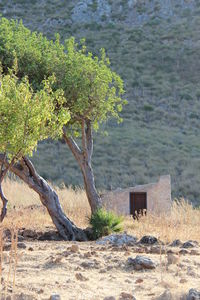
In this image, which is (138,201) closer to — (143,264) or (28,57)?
(28,57)

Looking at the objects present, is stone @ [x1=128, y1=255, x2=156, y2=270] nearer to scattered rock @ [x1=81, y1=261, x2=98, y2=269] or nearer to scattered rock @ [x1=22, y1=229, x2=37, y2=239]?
scattered rock @ [x1=81, y1=261, x2=98, y2=269]

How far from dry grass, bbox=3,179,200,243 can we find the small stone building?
0.53 metres

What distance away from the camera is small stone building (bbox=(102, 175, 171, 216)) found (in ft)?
52.6

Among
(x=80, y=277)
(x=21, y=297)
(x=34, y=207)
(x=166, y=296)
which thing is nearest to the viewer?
(x=21, y=297)

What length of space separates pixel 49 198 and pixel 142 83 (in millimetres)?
25878

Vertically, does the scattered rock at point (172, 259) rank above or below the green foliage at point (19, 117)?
below

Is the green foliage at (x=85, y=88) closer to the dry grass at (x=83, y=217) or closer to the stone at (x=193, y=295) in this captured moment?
the dry grass at (x=83, y=217)

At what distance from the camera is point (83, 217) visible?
48.5ft

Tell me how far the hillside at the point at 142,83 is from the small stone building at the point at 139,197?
8.51m

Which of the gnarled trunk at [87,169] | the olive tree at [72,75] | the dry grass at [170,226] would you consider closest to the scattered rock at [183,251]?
the dry grass at [170,226]

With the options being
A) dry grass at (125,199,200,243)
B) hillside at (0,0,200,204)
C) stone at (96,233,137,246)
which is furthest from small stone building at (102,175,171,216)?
hillside at (0,0,200,204)

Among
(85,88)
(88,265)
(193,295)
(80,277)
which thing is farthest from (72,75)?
(193,295)

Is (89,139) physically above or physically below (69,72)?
below

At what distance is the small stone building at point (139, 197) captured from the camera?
16031 millimetres
